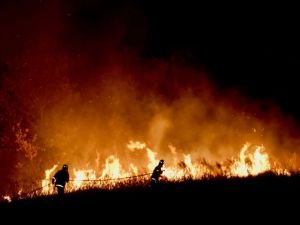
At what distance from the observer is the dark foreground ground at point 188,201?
11.3 m

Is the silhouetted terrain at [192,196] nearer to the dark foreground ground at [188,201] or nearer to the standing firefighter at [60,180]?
the dark foreground ground at [188,201]

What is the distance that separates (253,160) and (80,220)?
13.0 m

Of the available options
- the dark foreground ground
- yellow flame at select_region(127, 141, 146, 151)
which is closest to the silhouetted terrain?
the dark foreground ground

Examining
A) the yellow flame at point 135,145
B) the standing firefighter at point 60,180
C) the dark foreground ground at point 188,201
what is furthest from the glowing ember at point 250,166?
the yellow flame at point 135,145

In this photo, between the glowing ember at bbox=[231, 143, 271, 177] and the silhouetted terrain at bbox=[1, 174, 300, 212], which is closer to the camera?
the silhouetted terrain at bbox=[1, 174, 300, 212]

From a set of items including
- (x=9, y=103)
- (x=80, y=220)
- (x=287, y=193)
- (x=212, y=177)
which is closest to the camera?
(x=80, y=220)

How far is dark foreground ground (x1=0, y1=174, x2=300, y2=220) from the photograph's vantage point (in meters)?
11.3

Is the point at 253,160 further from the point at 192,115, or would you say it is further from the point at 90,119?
the point at 90,119

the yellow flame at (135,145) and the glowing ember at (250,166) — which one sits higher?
the yellow flame at (135,145)

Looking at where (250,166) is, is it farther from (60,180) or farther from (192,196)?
(60,180)

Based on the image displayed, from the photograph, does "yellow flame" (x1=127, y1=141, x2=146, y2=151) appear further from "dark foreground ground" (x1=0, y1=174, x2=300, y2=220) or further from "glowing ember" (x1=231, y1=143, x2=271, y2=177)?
"dark foreground ground" (x1=0, y1=174, x2=300, y2=220)

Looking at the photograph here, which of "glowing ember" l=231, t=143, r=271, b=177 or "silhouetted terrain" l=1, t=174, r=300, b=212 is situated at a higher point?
"glowing ember" l=231, t=143, r=271, b=177

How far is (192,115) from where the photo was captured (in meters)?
31.6

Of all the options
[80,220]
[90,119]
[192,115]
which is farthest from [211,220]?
[90,119]
